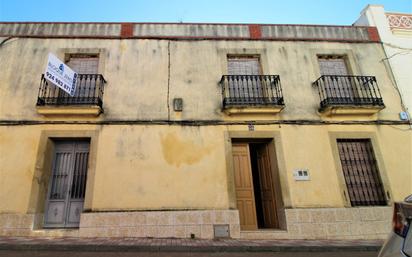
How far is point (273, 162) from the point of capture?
6723 mm

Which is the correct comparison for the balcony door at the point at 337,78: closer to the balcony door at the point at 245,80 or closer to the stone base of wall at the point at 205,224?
the balcony door at the point at 245,80

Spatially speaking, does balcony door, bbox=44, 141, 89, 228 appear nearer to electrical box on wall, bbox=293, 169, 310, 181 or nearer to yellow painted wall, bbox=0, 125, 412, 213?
yellow painted wall, bbox=0, 125, 412, 213

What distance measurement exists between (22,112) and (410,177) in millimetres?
10912

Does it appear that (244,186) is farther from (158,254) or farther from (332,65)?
(332,65)

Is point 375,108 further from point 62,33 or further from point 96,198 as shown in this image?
point 62,33

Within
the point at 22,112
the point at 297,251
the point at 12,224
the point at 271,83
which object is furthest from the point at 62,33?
the point at 297,251

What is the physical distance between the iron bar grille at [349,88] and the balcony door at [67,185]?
710cm

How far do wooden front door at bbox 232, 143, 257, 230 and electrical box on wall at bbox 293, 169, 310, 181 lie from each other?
47.4 inches

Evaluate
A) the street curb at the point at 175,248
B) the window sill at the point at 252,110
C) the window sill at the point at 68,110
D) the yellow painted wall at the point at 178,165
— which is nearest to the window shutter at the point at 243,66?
the window sill at the point at 252,110

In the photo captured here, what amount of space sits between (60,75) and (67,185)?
295 cm

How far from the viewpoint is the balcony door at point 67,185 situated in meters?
6.20

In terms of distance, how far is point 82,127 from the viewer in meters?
6.51

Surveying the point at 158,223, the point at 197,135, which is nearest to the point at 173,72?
the point at 197,135

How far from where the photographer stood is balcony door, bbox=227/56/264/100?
7202 millimetres
